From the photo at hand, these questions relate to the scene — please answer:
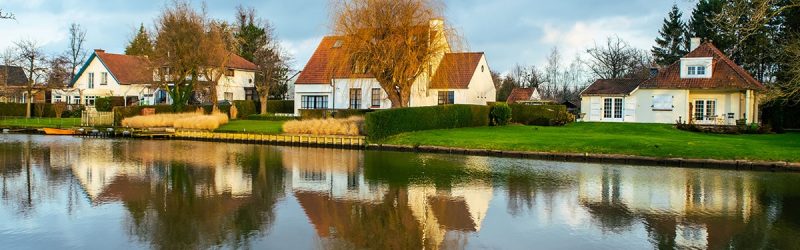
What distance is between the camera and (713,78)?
34844mm

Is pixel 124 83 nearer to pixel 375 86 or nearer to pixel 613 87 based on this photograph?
pixel 375 86

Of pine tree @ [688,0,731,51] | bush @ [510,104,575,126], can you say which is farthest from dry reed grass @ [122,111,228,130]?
pine tree @ [688,0,731,51]

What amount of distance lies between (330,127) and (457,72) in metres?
12.0

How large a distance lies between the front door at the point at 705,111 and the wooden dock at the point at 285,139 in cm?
2017

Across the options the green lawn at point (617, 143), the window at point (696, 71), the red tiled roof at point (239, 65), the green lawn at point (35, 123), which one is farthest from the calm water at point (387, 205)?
the red tiled roof at point (239, 65)

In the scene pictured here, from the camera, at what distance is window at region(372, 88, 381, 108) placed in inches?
1539

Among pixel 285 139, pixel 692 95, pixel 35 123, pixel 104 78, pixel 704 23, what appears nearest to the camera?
pixel 285 139

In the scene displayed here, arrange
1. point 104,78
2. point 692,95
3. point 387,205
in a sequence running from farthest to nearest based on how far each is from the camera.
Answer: point 104,78, point 692,95, point 387,205

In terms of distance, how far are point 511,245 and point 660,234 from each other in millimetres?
2622

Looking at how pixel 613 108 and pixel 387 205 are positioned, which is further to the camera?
pixel 613 108

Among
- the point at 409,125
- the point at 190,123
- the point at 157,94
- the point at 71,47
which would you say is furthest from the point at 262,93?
the point at 71,47

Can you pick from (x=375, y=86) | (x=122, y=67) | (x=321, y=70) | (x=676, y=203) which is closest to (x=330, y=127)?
(x=375, y=86)

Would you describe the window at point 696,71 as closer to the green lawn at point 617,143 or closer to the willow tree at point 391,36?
the green lawn at point 617,143

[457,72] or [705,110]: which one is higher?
[457,72]
